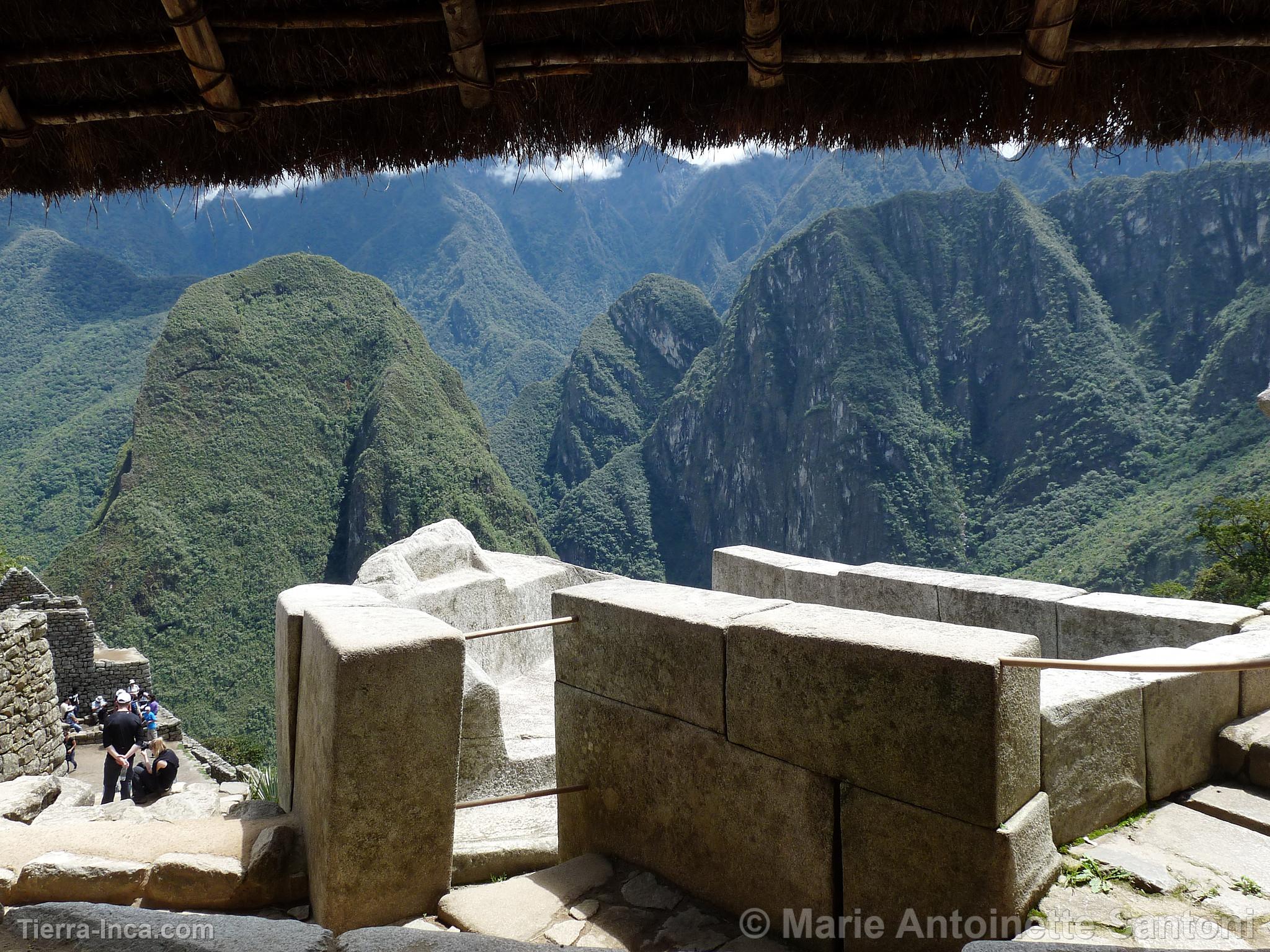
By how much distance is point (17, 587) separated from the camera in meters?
21.4

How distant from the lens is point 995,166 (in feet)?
384

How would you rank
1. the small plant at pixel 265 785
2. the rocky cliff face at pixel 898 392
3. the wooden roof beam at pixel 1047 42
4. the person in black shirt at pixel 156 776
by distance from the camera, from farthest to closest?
the rocky cliff face at pixel 898 392
the person in black shirt at pixel 156 776
the small plant at pixel 265 785
the wooden roof beam at pixel 1047 42

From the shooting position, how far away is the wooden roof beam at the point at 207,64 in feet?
8.38

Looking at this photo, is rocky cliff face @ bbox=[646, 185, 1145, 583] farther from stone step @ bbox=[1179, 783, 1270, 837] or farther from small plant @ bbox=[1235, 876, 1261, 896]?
small plant @ bbox=[1235, 876, 1261, 896]

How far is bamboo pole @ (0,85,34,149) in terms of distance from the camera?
2.90m

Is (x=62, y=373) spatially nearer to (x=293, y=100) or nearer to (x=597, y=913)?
(x=293, y=100)

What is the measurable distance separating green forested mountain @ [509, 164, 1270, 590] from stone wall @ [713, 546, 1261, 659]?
A: 143 ft

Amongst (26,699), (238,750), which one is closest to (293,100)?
(26,699)

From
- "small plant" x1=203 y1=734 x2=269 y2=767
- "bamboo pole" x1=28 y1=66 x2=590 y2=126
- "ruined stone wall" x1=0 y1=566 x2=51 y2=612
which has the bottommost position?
"small plant" x1=203 y1=734 x2=269 y2=767

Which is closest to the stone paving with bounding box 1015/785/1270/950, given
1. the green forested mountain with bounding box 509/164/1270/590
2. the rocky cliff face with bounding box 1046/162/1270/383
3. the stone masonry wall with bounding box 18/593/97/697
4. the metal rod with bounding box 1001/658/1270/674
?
the metal rod with bounding box 1001/658/1270/674

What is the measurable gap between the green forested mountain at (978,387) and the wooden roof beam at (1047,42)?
4674cm

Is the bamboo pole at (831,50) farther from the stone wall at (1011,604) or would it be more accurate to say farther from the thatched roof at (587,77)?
the stone wall at (1011,604)

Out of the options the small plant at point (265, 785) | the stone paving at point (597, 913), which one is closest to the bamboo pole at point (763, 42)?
the stone paving at point (597, 913)

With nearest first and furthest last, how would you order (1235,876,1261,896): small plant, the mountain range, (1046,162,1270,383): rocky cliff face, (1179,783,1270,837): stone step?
(1235,876,1261,896): small plant, (1179,783,1270,837): stone step, the mountain range, (1046,162,1270,383): rocky cliff face
